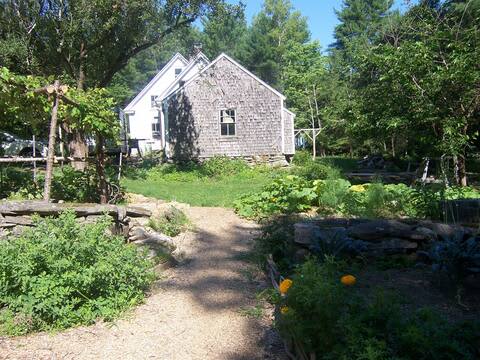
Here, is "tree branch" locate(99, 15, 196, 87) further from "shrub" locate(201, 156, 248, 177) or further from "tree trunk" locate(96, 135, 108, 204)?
"tree trunk" locate(96, 135, 108, 204)

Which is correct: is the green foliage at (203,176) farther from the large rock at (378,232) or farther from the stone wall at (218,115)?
the large rock at (378,232)

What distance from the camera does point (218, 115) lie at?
2098 centimetres

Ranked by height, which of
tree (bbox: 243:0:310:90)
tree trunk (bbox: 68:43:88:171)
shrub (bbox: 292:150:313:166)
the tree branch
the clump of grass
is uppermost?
tree (bbox: 243:0:310:90)

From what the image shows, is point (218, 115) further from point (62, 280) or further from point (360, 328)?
point (360, 328)

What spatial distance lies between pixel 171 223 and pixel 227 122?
13529mm

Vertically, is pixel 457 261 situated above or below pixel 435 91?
below

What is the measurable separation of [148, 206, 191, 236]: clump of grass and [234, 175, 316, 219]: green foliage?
1627 mm

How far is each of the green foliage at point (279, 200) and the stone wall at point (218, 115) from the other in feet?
34.9

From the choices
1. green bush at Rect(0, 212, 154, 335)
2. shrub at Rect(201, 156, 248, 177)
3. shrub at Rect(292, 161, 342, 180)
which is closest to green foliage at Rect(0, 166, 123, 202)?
green bush at Rect(0, 212, 154, 335)

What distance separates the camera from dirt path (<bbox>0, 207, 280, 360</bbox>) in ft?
11.8

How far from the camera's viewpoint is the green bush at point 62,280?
3963 mm

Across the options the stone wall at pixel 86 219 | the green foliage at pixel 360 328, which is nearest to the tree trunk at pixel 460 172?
the stone wall at pixel 86 219

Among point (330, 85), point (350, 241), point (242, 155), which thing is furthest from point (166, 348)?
point (330, 85)

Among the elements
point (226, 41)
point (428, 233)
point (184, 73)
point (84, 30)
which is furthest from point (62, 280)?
point (226, 41)
